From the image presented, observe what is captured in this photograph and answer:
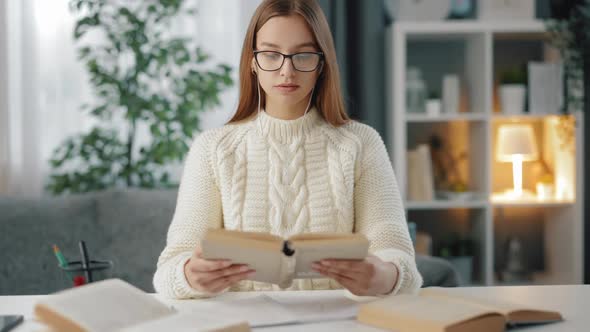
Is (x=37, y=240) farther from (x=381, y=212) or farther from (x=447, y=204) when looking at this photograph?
(x=447, y=204)

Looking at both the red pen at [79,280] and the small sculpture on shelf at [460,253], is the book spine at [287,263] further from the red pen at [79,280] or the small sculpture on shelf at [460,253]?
the small sculpture on shelf at [460,253]

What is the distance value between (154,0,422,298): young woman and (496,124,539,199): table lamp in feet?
6.32

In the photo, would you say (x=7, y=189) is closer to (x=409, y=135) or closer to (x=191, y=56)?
(x=191, y=56)

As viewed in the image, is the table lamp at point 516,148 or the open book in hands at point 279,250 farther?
the table lamp at point 516,148

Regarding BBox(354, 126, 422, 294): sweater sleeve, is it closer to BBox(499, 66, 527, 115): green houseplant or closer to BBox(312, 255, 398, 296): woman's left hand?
BBox(312, 255, 398, 296): woman's left hand

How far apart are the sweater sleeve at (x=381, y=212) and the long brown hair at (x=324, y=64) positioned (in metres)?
0.10

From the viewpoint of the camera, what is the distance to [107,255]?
7.83 feet

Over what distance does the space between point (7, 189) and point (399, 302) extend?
A: 2510 mm

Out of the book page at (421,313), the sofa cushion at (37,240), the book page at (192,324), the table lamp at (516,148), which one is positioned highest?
the table lamp at (516,148)

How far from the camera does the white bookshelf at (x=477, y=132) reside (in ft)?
10.5

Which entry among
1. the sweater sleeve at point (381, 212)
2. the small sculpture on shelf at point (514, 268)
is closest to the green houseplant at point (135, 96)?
the sweater sleeve at point (381, 212)

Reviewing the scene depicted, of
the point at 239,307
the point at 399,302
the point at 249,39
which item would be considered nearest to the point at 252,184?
the point at 249,39

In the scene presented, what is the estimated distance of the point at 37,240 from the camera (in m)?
2.36

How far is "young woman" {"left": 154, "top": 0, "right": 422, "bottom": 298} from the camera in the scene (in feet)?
4.66
